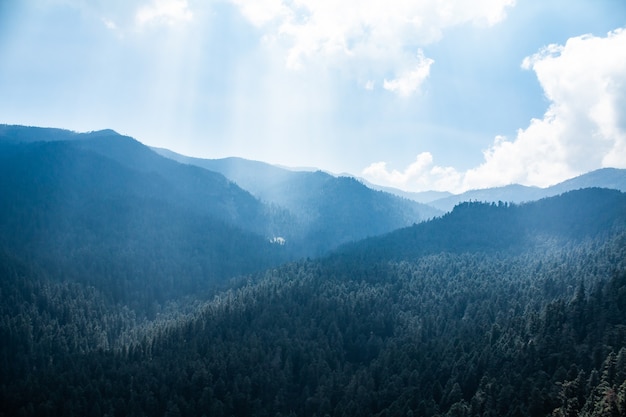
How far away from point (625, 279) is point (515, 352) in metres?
57.8

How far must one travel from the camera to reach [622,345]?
119 metres

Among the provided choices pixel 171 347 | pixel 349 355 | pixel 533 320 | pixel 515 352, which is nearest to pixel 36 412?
pixel 171 347

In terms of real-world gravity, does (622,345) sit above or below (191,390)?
above

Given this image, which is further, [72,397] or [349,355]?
[349,355]

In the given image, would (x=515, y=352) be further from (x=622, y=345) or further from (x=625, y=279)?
(x=625, y=279)

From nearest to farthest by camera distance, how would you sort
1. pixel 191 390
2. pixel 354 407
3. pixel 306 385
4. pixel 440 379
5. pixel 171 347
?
pixel 354 407 < pixel 440 379 < pixel 191 390 < pixel 306 385 < pixel 171 347

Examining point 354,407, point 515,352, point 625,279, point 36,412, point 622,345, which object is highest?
point 625,279

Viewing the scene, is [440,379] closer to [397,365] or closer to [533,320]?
[397,365]

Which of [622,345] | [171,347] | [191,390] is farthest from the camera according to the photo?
[171,347]

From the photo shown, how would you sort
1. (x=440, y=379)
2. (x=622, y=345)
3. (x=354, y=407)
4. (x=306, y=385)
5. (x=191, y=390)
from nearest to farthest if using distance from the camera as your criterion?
1. (x=622, y=345)
2. (x=354, y=407)
3. (x=440, y=379)
4. (x=191, y=390)
5. (x=306, y=385)

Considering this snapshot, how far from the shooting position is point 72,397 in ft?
473

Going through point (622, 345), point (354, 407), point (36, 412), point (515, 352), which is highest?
point (622, 345)

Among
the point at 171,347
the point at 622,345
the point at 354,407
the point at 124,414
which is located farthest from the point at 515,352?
the point at 171,347

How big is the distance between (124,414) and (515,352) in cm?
12525
